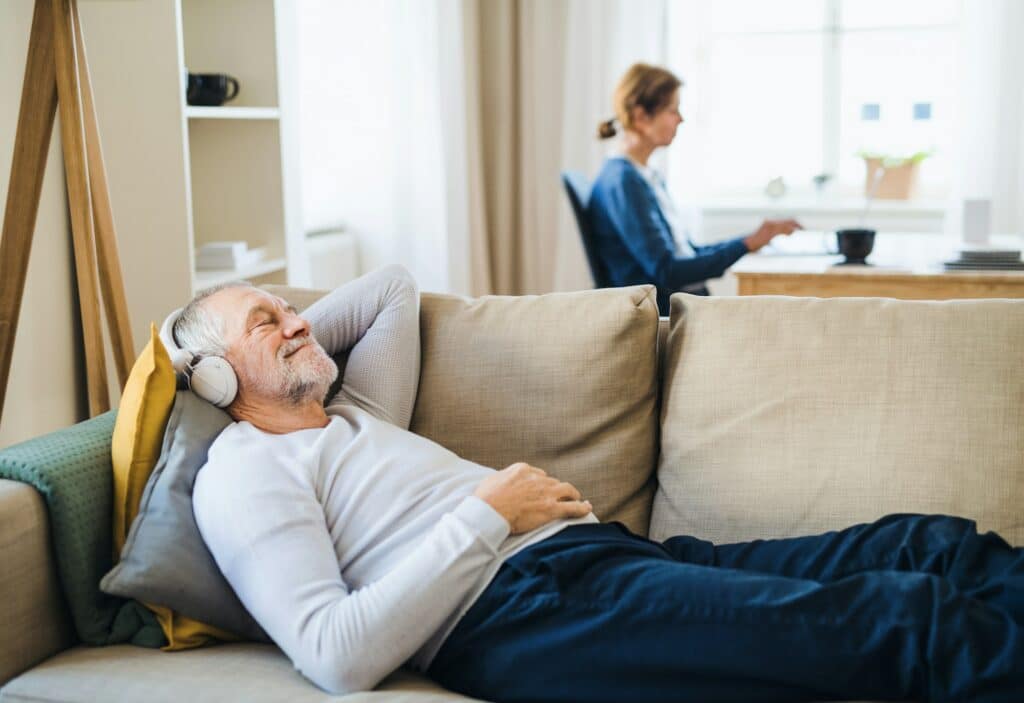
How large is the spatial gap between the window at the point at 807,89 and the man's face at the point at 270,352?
319 centimetres

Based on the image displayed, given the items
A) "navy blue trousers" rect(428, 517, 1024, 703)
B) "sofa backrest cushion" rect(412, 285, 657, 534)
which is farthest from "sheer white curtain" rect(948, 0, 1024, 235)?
"navy blue trousers" rect(428, 517, 1024, 703)

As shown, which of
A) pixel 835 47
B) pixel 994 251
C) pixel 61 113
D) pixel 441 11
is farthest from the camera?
pixel 835 47

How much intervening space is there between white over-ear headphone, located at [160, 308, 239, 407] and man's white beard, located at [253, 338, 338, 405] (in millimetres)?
40

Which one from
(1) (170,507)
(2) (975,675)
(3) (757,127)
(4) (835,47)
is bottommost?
(2) (975,675)

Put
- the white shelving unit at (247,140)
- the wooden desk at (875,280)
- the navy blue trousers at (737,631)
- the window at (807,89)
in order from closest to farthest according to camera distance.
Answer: the navy blue trousers at (737,631) → the wooden desk at (875,280) → the white shelving unit at (247,140) → the window at (807,89)

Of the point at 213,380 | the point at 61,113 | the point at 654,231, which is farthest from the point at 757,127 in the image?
the point at 213,380

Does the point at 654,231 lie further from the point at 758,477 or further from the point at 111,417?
the point at 111,417

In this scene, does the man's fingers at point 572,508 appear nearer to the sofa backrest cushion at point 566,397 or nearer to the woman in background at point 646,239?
the sofa backrest cushion at point 566,397

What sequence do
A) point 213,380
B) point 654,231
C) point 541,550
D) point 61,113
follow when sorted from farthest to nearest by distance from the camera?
point 654,231 → point 61,113 → point 213,380 → point 541,550

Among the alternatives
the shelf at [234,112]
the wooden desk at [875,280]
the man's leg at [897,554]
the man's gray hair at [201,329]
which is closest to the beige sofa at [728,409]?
the man's leg at [897,554]

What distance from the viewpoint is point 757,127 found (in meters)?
5.00

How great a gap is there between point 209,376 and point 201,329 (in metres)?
0.11

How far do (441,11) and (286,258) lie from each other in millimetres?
1577

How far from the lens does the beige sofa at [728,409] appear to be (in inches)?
66.7
